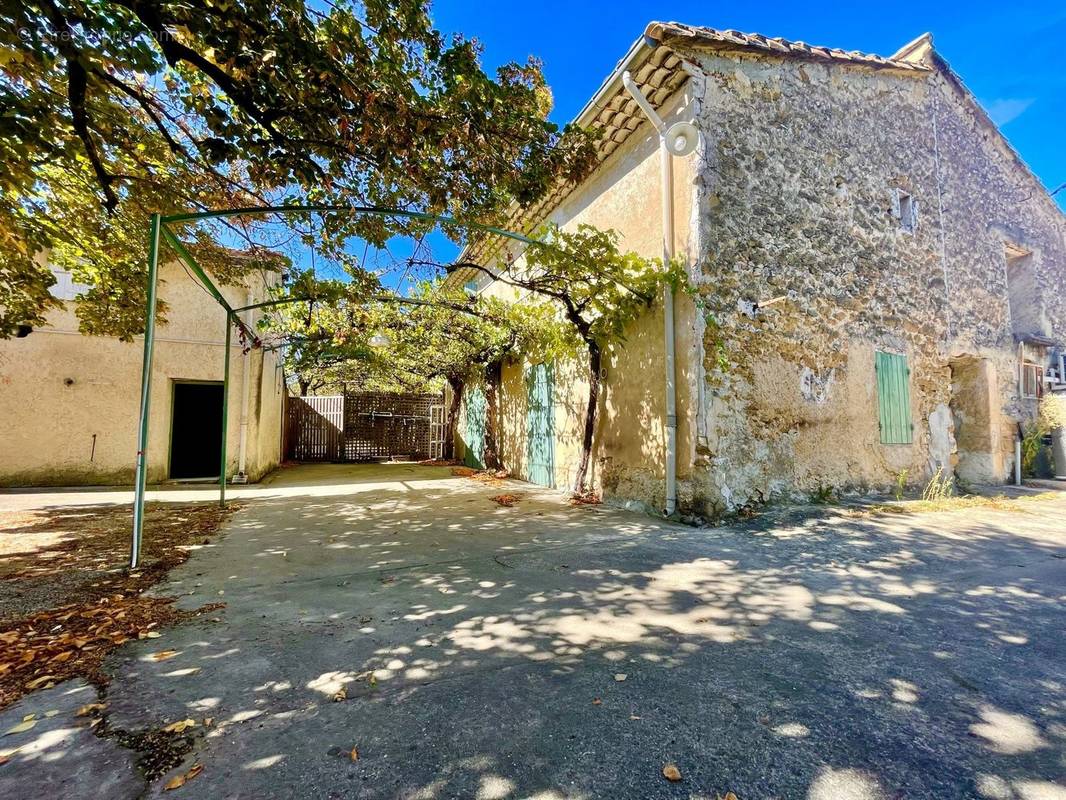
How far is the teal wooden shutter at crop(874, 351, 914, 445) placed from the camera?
6.20m

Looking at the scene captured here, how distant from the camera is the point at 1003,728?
161 cm

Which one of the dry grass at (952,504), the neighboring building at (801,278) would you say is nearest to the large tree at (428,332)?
the neighboring building at (801,278)

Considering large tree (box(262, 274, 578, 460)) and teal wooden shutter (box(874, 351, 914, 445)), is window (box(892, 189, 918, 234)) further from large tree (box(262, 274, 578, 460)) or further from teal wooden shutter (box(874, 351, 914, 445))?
large tree (box(262, 274, 578, 460))

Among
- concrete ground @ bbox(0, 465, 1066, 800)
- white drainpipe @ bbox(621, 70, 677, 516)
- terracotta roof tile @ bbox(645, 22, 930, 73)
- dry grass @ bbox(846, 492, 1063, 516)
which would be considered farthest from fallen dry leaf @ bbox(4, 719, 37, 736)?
terracotta roof tile @ bbox(645, 22, 930, 73)

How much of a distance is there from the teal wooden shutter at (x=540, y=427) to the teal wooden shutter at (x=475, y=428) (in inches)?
95.0

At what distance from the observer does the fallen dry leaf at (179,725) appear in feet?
5.13

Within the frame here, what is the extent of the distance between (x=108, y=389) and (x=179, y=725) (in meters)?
8.84

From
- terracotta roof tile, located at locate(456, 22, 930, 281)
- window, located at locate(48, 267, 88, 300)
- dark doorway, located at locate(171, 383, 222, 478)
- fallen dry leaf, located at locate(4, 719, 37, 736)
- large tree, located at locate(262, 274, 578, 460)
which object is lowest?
fallen dry leaf, located at locate(4, 719, 37, 736)

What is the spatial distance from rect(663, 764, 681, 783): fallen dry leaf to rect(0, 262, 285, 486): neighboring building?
359 inches

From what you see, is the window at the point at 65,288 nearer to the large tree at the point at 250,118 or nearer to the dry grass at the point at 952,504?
the large tree at the point at 250,118

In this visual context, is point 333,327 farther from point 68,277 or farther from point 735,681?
point 735,681

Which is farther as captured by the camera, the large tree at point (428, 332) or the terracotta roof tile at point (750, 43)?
the large tree at point (428, 332)

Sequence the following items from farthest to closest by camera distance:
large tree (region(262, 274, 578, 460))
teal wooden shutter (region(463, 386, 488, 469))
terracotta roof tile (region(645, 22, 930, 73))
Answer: teal wooden shutter (region(463, 386, 488, 469)), large tree (region(262, 274, 578, 460)), terracotta roof tile (region(645, 22, 930, 73))

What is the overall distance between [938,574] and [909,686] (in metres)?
2.01
